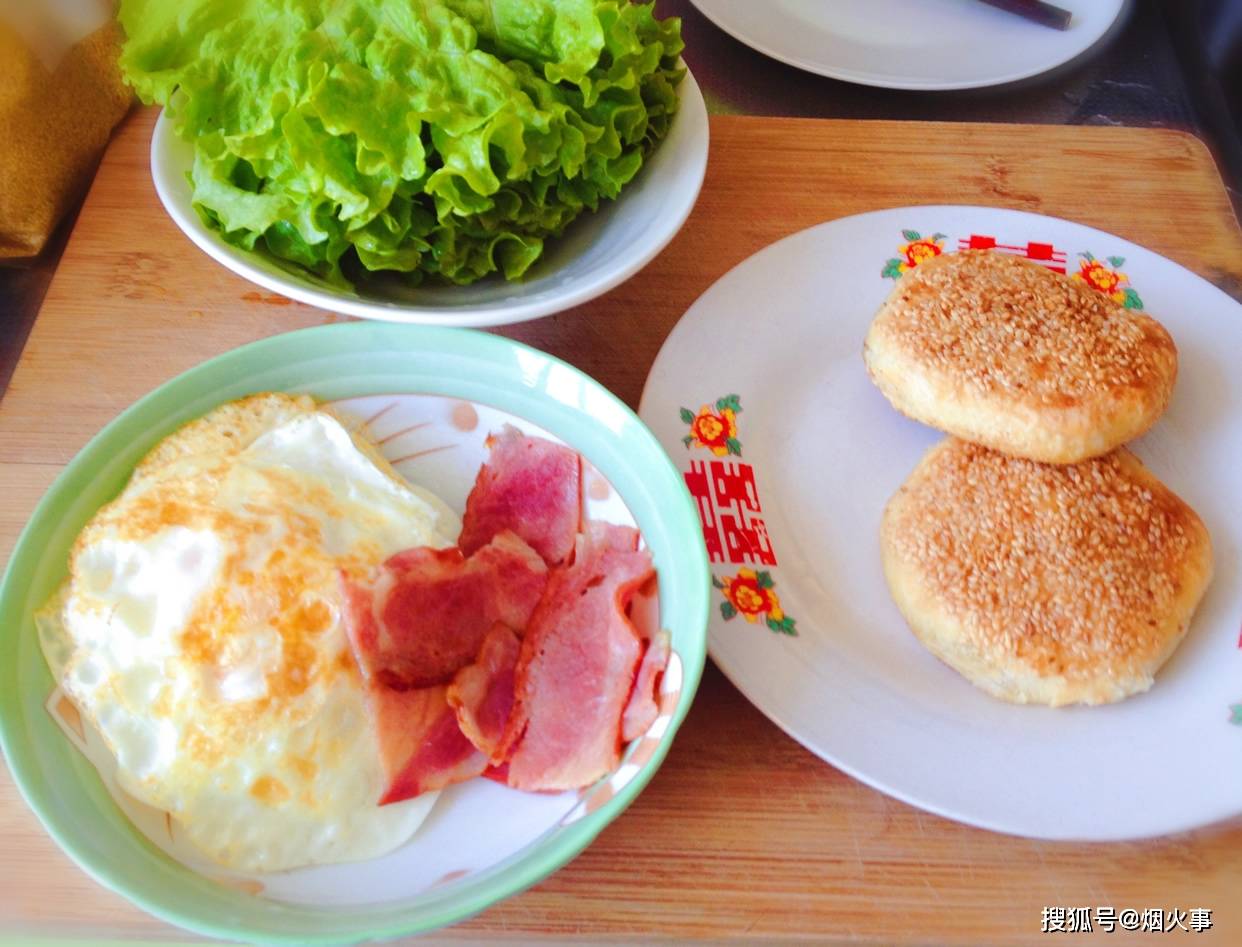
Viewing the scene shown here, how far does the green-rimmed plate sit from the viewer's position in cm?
103

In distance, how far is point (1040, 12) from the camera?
248 centimetres

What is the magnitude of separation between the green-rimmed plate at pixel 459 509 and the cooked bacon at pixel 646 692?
1cm

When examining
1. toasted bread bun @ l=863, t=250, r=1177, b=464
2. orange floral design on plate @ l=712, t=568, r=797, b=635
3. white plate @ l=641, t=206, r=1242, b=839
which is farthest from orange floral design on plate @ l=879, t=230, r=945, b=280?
orange floral design on plate @ l=712, t=568, r=797, b=635

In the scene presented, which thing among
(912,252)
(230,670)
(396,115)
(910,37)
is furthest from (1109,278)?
(230,670)

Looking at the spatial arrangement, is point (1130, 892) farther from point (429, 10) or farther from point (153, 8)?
point (153, 8)

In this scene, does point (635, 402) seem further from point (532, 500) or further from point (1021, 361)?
point (1021, 361)

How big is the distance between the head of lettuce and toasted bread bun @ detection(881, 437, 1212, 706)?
0.76 metres

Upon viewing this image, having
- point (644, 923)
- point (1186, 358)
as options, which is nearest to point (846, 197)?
point (1186, 358)

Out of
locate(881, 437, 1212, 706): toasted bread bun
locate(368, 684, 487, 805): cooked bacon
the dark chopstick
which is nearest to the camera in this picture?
locate(368, 684, 487, 805): cooked bacon

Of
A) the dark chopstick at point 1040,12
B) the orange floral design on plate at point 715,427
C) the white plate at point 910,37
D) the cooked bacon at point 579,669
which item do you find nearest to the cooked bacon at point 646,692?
the cooked bacon at point 579,669

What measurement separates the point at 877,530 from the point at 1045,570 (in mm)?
257

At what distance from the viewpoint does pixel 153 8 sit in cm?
154

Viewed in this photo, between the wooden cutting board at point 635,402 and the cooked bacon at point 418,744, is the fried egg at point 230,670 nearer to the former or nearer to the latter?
the cooked bacon at point 418,744

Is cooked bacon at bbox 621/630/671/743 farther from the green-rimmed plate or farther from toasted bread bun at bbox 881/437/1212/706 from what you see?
toasted bread bun at bbox 881/437/1212/706
